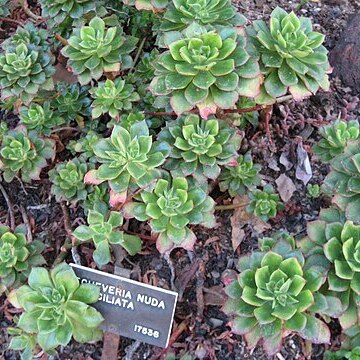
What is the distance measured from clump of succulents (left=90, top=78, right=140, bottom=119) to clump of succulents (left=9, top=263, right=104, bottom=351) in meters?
0.58

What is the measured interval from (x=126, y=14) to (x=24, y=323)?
133cm

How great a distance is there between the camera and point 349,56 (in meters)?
2.22

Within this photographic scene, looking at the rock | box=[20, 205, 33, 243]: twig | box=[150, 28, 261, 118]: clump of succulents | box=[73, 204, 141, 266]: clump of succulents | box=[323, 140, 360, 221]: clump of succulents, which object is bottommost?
box=[20, 205, 33, 243]: twig

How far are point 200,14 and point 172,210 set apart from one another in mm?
616

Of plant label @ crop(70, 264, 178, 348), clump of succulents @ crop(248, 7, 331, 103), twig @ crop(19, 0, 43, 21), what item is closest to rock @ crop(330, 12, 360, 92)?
clump of succulents @ crop(248, 7, 331, 103)

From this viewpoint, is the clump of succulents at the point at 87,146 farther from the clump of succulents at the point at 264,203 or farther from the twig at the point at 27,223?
the clump of succulents at the point at 264,203

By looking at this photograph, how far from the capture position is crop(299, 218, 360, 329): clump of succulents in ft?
4.37

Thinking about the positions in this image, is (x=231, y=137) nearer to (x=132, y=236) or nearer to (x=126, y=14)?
(x=132, y=236)

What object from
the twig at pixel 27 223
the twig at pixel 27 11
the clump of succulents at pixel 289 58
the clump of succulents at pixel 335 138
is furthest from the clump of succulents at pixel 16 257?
the twig at pixel 27 11

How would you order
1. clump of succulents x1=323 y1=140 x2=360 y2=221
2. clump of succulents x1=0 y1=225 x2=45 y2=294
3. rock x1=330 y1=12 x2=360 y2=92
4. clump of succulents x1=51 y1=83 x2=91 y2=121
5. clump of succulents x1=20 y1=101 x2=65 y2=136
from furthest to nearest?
rock x1=330 y1=12 x2=360 y2=92 < clump of succulents x1=51 y1=83 x2=91 y2=121 < clump of succulents x1=20 y1=101 x2=65 y2=136 < clump of succulents x1=0 y1=225 x2=45 y2=294 < clump of succulents x1=323 y1=140 x2=360 y2=221

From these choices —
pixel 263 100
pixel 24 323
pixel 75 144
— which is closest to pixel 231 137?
pixel 263 100

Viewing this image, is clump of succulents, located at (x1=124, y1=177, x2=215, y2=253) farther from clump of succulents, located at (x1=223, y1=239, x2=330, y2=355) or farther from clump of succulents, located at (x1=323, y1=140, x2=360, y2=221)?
clump of succulents, located at (x1=323, y1=140, x2=360, y2=221)

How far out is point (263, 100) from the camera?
1649 mm

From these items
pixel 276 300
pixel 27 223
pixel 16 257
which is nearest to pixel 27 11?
pixel 27 223
